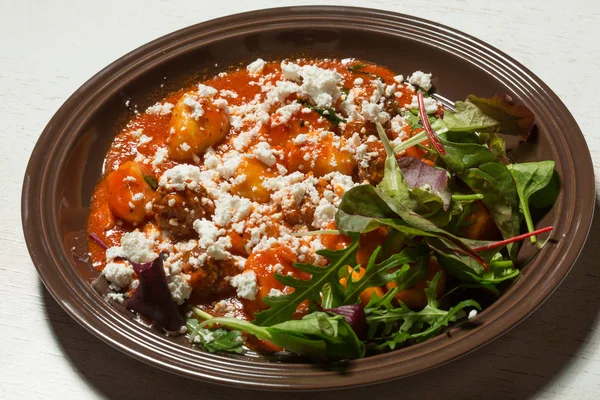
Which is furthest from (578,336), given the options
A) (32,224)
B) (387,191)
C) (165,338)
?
(32,224)

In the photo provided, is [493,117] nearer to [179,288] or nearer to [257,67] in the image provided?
[257,67]

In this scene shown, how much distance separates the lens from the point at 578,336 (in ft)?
6.28

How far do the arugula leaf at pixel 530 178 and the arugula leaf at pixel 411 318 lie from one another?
383 mm

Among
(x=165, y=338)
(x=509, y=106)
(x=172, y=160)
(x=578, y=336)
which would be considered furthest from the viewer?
(x=172, y=160)

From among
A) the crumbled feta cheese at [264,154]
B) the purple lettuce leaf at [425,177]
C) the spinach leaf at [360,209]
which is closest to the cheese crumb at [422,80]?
the purple lettuce leaf at [425,177]

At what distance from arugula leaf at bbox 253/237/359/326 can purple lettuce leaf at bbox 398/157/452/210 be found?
0.30 metres

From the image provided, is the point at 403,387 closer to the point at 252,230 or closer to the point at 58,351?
the point at 252,230

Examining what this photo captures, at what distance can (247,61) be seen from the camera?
262 cm

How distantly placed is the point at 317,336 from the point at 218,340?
0.98 ft

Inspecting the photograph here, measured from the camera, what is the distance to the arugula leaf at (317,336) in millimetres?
1629

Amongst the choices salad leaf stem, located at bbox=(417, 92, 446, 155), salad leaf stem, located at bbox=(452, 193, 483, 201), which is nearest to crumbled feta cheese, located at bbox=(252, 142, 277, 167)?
salad leaf stem, located at bbox=(417, 92, 446, 155)

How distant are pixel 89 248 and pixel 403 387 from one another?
1.04 meters

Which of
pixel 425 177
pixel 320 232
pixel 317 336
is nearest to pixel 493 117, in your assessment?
pixel 425 177

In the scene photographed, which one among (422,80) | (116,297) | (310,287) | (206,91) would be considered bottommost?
(116,297)
